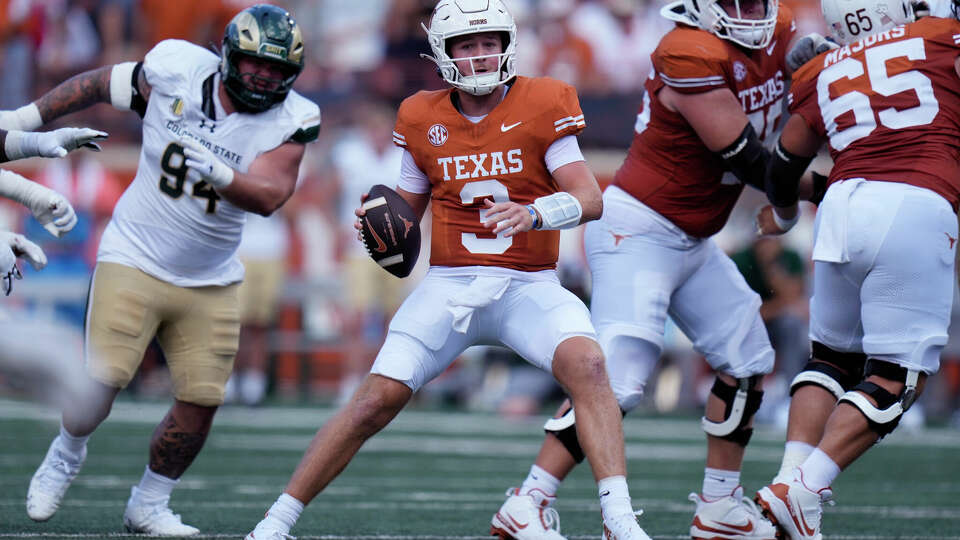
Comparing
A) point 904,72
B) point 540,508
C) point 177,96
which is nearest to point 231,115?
point 177,96

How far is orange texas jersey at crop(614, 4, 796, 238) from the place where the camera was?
16.8 feet

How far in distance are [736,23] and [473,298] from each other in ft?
4.76

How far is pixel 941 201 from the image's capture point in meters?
4.54

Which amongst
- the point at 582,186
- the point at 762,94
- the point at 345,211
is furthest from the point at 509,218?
the point at 345,211

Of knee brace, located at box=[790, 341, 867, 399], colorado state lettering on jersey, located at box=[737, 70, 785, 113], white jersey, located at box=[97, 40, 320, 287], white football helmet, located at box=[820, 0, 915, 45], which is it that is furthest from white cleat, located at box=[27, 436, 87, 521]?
white football helmet, located at box=[820, 0, 915, 45]

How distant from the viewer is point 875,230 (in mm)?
4512

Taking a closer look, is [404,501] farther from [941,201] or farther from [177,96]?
[941,201]

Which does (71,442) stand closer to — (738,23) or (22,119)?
(22,119)

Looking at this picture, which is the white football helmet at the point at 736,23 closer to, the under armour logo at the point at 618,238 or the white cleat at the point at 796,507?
the under armour logo at the point at 618,238

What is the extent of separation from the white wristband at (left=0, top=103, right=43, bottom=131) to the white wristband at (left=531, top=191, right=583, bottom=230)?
6.80 ft

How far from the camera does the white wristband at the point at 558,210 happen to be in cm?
427

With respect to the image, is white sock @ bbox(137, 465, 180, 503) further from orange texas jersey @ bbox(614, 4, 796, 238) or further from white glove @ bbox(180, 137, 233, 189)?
orange texas jersey @ bbox(614, 4, 796, 238)

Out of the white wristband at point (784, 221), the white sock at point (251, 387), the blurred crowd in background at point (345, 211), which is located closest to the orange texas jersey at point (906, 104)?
the white wristband at point (784, 221)

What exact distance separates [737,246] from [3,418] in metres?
6.09
